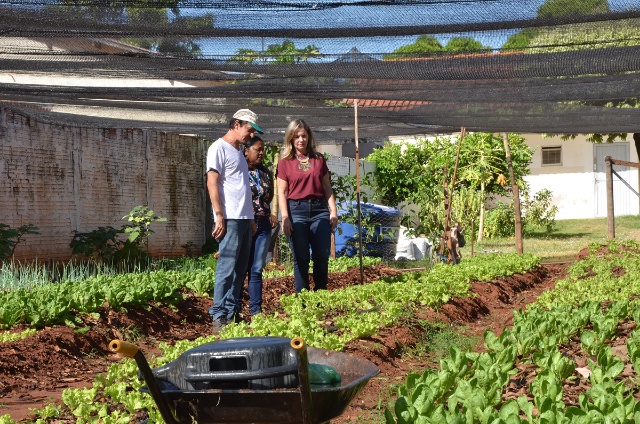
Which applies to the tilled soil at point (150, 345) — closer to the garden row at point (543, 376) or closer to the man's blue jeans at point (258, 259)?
the garden row at point (543, 376)

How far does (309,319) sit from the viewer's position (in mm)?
5609

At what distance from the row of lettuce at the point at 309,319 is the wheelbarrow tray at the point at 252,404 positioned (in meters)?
0.78

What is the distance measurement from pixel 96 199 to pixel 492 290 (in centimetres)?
595

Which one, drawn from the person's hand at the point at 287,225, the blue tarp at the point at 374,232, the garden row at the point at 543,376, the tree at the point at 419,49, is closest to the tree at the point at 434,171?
the blue tarp at the point at 374,232

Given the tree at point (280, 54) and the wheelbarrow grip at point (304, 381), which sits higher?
the tree at point (280, 54)

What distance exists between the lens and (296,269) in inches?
300

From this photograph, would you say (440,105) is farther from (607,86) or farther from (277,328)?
(277,328)

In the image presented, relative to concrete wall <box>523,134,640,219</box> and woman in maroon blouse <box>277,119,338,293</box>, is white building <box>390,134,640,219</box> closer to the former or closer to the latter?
concrete wall <box>523,134,640,219</box>

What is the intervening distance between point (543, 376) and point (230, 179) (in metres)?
3.43

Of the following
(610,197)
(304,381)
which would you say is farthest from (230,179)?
(610,197)

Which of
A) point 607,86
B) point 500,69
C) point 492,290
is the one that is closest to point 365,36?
point 500,69

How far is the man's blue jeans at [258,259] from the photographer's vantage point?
23.1 feet

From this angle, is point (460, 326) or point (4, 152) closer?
point (460, 326)

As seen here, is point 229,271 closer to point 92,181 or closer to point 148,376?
point 148,376
